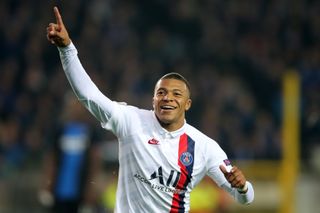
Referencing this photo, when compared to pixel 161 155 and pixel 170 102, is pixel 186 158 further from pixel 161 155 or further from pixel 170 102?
pixel 170 102

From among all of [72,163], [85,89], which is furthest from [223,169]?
[72,163]

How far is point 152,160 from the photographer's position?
16.5 feet

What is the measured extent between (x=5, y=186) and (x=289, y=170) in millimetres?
3714

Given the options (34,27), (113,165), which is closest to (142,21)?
(34,27)

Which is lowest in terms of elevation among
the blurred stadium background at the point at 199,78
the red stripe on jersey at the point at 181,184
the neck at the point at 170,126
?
the red stripe on jersey at the point at 181,184

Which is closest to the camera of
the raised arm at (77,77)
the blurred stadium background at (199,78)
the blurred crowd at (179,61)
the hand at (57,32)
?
the hand at (57,32)

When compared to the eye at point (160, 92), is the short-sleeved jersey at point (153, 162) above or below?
below

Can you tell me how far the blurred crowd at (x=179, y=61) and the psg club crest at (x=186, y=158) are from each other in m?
5.73

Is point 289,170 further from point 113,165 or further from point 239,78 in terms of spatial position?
point 239,78

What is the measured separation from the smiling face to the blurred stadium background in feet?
16.5

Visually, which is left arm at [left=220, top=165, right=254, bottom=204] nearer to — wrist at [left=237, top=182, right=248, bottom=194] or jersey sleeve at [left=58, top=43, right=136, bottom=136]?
wrist at [left=237, top=182, right=248, bottom=194]

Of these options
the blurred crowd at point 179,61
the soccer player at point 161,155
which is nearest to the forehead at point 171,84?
the soccer player at point 161,155

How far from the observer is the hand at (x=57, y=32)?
4.63 metres

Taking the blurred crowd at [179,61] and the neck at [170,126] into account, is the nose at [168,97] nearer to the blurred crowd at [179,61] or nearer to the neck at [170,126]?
the neck at [170,126]
